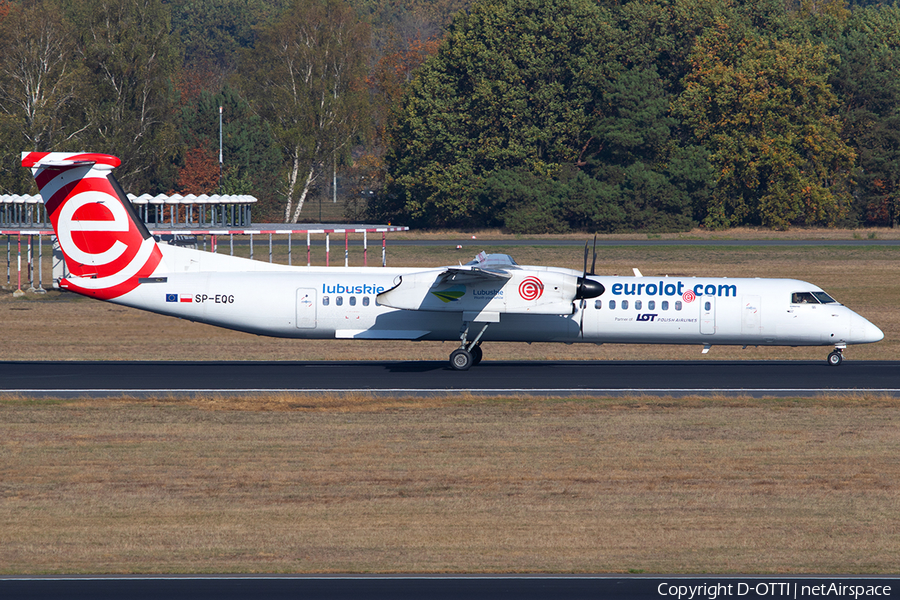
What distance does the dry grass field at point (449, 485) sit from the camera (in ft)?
40.6

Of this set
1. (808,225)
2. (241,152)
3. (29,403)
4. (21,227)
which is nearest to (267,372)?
(29,403)

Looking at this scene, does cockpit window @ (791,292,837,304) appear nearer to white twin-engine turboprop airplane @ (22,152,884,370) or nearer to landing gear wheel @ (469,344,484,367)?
white twin-engine turboprop airplane @ (22,152,884,370)

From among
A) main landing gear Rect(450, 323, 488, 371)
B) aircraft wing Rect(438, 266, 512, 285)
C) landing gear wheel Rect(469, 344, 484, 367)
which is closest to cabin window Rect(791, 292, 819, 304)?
aircraft wing Rect(438, 266, 512, 285)

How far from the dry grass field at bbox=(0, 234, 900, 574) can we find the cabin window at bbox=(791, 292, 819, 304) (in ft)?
17.7

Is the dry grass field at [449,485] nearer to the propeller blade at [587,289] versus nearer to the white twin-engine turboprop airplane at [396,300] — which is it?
the propeller blade at [587,289]

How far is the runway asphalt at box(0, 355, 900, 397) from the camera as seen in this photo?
23.8 meters

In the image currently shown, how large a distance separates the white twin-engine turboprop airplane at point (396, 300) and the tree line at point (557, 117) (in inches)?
1904

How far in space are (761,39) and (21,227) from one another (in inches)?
2417

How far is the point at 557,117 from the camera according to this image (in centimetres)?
8212

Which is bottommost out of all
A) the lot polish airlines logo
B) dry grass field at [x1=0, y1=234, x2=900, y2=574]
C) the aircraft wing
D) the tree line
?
dry grass field at [x1=0, y1=234, x2=900, y2=574]

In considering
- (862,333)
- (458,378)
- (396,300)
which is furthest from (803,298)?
(396,300)

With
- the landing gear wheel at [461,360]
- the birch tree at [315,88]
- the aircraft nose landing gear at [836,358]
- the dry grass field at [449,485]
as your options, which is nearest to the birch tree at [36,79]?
the birch tree at [315,88]

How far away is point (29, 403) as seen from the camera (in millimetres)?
21859
